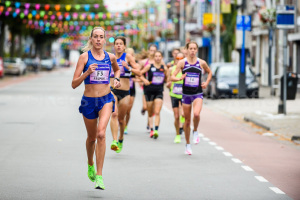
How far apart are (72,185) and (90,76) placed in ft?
4.42

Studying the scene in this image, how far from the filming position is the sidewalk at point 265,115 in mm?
16981

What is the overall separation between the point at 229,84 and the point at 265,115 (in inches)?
370

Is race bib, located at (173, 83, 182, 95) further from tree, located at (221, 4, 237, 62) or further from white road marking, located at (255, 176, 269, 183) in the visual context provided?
tree, located at (221, 4, 237, 62)

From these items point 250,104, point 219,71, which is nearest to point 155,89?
point 250,104

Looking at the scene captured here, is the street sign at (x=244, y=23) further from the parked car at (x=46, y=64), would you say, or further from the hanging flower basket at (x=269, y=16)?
the parked car at (x=46, y=64)

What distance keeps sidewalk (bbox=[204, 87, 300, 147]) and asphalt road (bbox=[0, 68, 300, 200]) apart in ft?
3.64

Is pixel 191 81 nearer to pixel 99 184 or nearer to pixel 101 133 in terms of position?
pixel 101 133

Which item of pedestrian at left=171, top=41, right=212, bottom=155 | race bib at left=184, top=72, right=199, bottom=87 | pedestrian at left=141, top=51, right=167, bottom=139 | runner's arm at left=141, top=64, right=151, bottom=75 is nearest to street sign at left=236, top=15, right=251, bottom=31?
pedestrian at left=141, top=51, right=167, bottom=139

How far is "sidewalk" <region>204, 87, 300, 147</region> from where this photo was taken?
1698 centimetres

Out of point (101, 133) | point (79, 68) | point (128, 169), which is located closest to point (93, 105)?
point (101, 133)

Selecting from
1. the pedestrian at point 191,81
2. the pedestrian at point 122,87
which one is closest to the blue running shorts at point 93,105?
the pedestrian at point 122,87

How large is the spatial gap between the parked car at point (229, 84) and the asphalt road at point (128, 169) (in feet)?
44.1

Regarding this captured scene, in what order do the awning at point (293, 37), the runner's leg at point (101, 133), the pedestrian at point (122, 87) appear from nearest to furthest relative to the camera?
the runner's leg at point (101, 133)
the pedestrian at point (122, 87)
the awning at point (293, 37)

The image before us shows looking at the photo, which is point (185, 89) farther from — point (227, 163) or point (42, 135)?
point (42, 135)
